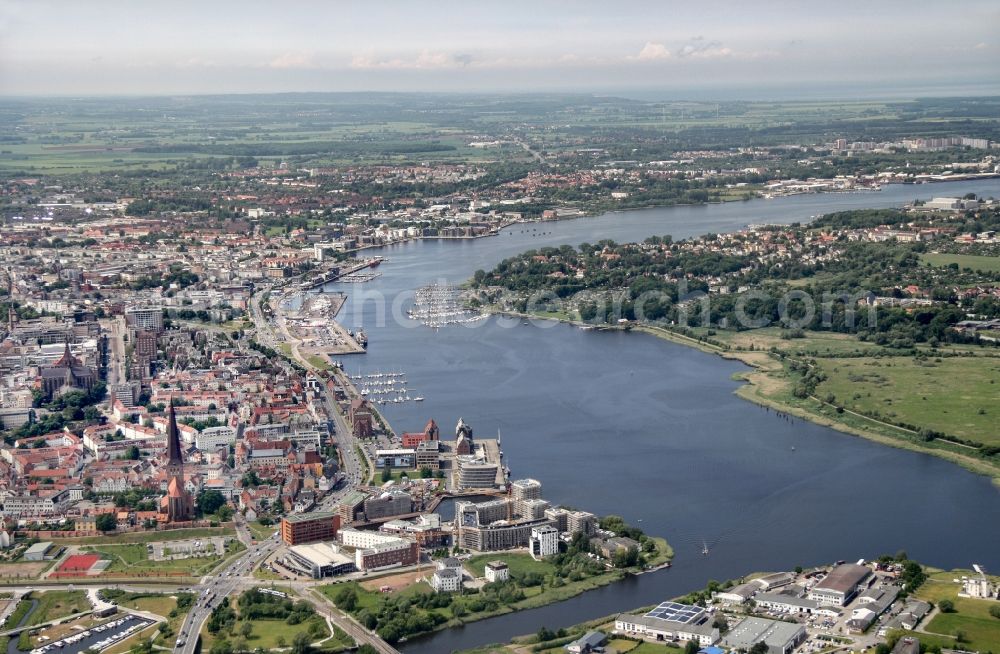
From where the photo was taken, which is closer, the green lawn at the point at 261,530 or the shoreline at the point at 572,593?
the shoreline at the point at 572,593

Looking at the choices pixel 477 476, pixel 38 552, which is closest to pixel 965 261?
pixel 477 476

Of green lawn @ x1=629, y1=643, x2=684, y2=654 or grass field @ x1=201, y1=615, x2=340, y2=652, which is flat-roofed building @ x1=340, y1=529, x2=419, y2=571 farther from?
green lawn @ x1=629, y1=643, x2=684, y2=654

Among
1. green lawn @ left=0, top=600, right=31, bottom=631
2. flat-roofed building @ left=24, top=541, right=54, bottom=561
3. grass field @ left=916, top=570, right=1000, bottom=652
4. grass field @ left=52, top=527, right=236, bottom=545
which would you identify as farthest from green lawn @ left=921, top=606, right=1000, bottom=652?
flat-roofed building @ left=24, top=541, right=54, bottom=561

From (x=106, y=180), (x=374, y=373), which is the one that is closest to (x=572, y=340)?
(x=374, y=373)

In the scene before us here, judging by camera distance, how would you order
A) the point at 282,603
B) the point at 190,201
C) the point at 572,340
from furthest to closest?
the point at 190,201 < the point at 572,340 < the point at 282,603

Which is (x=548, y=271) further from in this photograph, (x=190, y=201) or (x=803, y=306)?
(x=190, y=201)

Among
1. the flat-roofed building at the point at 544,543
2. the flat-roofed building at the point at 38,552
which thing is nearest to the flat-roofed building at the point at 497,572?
the flat-roofed building at the point at 544,543

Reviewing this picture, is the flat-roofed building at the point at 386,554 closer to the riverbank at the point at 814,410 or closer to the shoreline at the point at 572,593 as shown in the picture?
the shoreline at the point at 572,593
